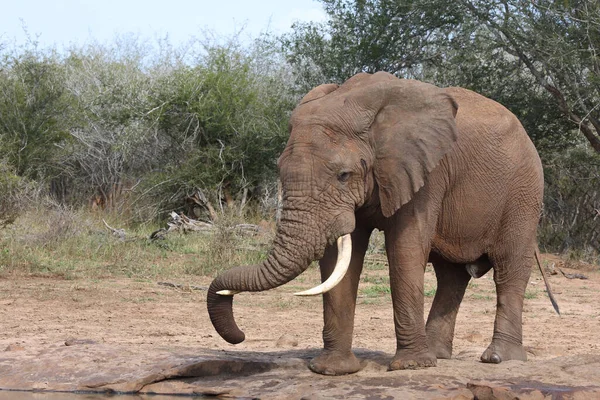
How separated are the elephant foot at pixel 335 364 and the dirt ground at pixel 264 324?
66 millimetres

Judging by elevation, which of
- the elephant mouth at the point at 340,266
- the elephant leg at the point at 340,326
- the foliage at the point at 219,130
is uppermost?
the foliage at the point at 219,130

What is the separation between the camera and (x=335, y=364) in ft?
18.1

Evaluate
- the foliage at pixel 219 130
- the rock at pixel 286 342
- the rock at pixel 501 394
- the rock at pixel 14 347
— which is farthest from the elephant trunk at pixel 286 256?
the foliage at pixel 219 130

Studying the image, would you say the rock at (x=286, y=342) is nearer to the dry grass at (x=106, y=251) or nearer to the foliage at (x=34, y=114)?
the dry grass at (x=106, y=251)

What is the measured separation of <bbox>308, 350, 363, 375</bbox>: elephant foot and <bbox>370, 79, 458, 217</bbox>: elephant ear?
914mm

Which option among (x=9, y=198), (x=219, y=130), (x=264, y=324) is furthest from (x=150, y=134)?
(x=264, y=324)

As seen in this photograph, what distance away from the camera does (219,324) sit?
17.1ft

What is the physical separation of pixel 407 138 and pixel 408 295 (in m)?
0.88

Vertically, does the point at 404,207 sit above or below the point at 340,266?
above

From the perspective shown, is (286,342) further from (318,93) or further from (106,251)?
(106,251)

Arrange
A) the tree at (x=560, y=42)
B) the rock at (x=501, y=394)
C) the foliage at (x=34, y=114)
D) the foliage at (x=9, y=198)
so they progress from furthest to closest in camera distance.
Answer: the foliage at (x=34, y=114) < the tree at (x=560, y=42) < the foliage at (x=9, y=198) < the rock at (x=501, y=394)

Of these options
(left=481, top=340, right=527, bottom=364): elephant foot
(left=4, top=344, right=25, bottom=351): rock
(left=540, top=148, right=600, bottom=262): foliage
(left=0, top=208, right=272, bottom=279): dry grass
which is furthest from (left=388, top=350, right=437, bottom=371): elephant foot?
(left=540, top=148, right=600, bottom=262): foliage

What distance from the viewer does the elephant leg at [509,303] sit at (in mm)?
6039

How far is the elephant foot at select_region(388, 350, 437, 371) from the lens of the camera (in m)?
5.41
